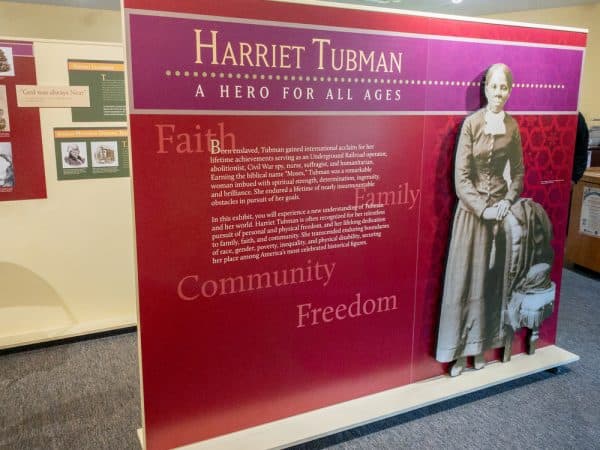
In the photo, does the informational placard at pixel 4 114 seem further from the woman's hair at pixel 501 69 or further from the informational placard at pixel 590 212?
the informational placard at pixel 590 212

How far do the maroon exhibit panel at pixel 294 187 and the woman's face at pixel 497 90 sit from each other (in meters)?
0.05

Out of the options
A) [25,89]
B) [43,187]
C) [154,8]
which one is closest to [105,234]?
[43,187]

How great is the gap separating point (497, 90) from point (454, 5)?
5.16m

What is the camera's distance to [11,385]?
9.39 ft

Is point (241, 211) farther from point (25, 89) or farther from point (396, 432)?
point (25, 89)

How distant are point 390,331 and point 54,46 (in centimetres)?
238

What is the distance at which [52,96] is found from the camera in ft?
10.0

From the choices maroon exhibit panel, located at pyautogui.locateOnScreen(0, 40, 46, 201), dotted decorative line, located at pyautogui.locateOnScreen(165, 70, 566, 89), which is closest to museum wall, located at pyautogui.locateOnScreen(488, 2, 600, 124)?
dotted decorative line, located at pyautogui.locateOnScreen(165, 70, 566, 89)

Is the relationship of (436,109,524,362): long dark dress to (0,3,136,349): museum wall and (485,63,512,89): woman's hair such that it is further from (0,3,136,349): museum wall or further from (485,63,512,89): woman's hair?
(0,3,136,349): museum wall

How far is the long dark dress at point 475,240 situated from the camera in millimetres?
2527

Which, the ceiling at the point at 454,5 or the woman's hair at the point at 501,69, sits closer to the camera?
the woman's hair at the point at 501,69

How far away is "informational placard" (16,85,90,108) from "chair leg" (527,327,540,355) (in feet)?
9.28

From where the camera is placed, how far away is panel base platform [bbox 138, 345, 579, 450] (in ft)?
7.48

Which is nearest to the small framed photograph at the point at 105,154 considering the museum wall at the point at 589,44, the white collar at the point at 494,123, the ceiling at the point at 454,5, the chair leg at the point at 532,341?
the white collar at the point at 494,123
